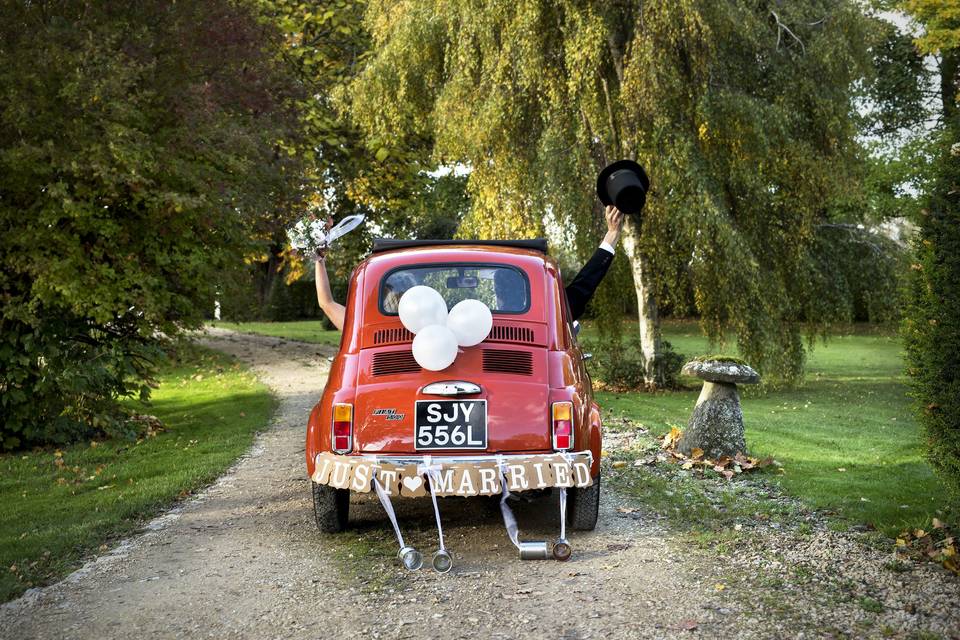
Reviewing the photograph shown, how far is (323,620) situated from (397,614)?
1.17 feet

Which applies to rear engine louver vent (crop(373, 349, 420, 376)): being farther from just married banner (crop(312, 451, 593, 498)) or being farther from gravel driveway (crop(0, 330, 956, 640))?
gravel driveway (crop(0, 330, 956, 640))

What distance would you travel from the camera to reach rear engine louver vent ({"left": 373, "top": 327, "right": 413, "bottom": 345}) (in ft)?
19.9

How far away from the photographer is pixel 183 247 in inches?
424

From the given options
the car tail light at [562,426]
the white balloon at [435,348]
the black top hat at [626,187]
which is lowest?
the car tail light at [562,426]

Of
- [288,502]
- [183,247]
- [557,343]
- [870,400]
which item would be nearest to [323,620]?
[557,343]

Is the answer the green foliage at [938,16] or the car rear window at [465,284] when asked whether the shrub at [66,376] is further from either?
the green foliage at [938,16]

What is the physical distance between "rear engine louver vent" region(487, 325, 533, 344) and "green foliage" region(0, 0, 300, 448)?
504cm

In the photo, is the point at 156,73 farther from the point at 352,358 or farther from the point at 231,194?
the point at 352,358

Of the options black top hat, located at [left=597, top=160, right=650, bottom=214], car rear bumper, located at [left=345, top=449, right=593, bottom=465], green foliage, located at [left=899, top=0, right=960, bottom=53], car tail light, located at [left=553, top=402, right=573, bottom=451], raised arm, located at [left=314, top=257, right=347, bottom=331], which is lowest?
car rear bumper, located at [left=345, top=449, right=593, bottom=465]

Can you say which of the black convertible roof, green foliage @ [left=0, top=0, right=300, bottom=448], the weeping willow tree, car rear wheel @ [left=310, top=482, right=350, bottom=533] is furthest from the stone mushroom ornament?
green foliage @ [left=0, top=0, right=300, bottom=448]

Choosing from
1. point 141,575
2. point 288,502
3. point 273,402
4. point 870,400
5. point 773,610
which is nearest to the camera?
point 773,610

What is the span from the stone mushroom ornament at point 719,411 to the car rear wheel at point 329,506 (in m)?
3.87

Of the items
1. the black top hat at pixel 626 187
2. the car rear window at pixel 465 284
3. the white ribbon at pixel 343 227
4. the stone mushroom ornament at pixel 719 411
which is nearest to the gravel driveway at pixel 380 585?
the car rear window at pixel 465 284

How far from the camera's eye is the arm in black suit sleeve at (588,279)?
7.32 m
